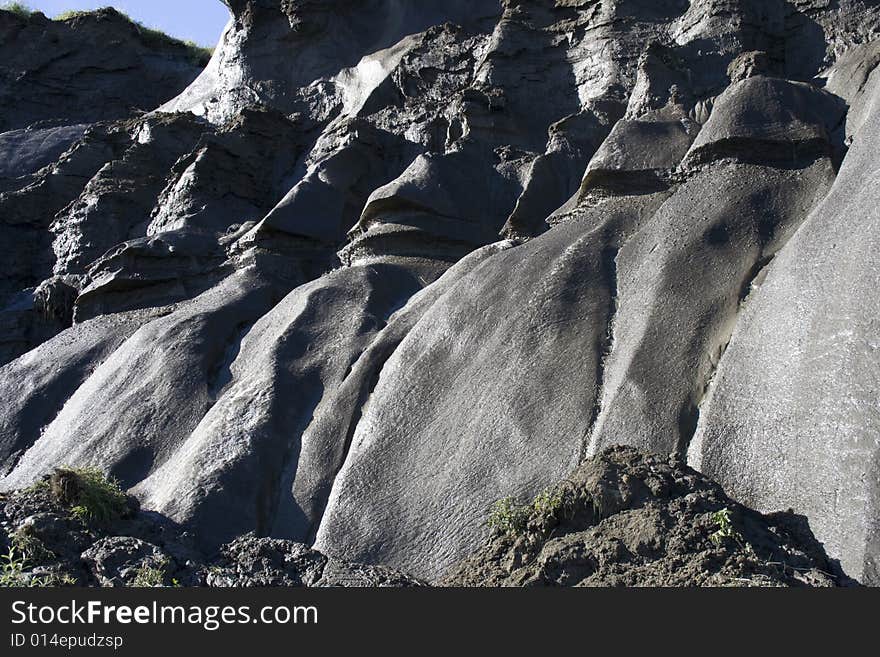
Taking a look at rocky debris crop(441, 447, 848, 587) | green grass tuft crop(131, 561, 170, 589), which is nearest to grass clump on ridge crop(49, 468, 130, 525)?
green grass tuft crop(131, 561, 170, 589)

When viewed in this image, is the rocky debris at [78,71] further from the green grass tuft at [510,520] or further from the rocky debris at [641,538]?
the rocky debris at [641,538]

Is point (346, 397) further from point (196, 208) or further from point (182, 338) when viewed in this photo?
point (196, 208)

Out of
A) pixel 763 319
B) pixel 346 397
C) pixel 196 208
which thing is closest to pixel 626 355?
pixel 763 319

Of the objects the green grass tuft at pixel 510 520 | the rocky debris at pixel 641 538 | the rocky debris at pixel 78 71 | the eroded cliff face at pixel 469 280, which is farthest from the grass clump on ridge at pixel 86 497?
the rocky debris at pixel 78 71

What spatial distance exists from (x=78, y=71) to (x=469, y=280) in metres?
22.0

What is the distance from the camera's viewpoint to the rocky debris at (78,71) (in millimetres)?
32906

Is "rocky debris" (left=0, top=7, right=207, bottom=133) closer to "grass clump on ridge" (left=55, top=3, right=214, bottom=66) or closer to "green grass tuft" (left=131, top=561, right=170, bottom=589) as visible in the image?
"grass clump on ridge" (left=55, top=3, right=214, bottom=66)

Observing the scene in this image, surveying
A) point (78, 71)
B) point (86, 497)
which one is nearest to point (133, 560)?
point (86, 497)

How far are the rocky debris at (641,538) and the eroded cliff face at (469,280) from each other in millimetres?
964

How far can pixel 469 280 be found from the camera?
15.8m

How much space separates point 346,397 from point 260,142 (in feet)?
37.1

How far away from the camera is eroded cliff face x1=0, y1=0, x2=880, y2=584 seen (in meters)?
12.3

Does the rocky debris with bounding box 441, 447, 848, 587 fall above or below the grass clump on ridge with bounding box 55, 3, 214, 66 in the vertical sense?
below

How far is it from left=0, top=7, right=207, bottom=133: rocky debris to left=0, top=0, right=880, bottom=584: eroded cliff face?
6.27 metres
